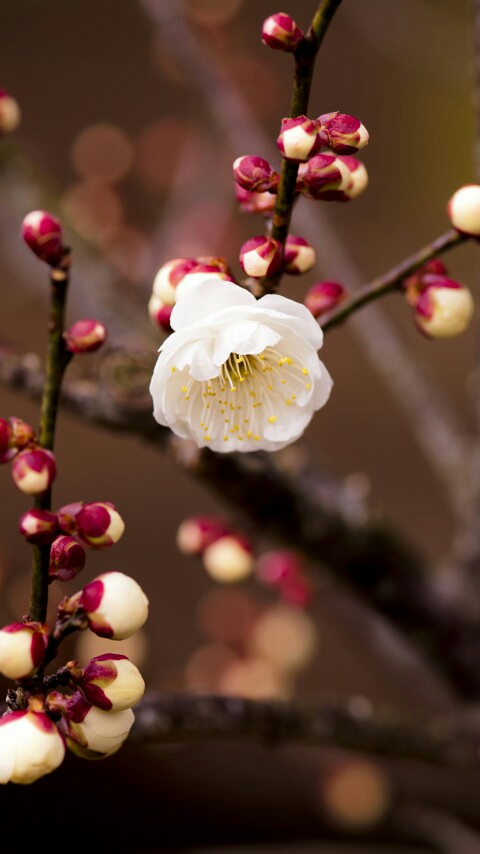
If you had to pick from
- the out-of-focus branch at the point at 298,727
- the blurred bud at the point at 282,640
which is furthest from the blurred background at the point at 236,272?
the out-of-focus branch at the point at 298,727

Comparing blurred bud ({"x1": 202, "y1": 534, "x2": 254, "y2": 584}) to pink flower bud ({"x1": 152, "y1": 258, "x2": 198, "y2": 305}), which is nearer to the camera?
pink flower bud ({"x1": 152, "y1": 258, "x2": 198, "y2": 305})

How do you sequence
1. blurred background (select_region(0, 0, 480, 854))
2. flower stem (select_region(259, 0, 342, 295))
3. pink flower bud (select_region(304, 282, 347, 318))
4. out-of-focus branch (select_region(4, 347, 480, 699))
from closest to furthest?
flower stem (select_region(259, 0, 342, 295)) → pink flower bud (select_region(304, 282, 347, 318)) → out-of-focus branch (select_region(4, 347, 480, 699)) → blurred background (select_region(0, 0, 480, 854))

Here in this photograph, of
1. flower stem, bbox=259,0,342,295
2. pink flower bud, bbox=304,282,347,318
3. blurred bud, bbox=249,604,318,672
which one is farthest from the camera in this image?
blurred bud, bbox=249,604,318,672

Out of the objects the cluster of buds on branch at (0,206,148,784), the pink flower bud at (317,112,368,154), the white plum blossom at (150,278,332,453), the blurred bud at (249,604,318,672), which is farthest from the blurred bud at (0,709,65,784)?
the blurred bud at (249,604,318,672)

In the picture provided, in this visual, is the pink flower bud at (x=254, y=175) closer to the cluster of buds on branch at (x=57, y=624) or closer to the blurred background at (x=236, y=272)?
the cluster of buds on branch at (x=57, y=624)

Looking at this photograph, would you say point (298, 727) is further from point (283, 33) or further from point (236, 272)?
point (283, 33)

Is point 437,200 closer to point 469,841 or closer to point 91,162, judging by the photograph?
point 91,162

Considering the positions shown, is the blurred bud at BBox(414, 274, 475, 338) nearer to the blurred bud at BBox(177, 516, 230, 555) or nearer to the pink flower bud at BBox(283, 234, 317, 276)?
the pink flower bud at BBox(283, 234, 317, 276)

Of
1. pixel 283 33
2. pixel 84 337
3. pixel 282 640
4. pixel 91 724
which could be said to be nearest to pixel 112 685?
pixel 91 724

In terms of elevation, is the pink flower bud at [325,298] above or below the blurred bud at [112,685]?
above
